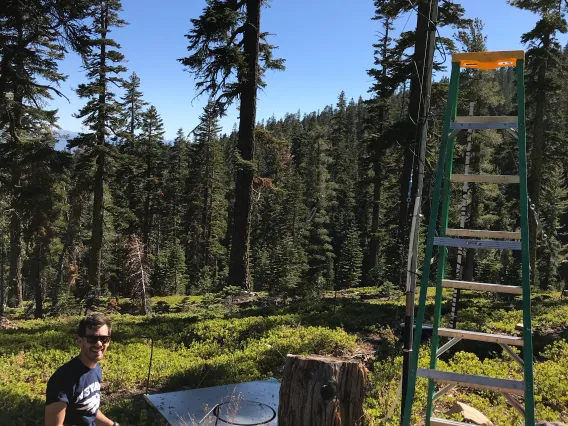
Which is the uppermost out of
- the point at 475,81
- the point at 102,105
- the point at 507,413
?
the point at 475,81

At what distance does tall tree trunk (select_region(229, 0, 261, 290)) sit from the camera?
11109 mm

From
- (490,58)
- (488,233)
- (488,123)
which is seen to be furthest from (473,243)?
(490,58)

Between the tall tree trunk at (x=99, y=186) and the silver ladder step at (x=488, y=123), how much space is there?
18195 millimetres

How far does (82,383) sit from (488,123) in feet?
11.2

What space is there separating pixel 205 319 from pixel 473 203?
59.2 ft

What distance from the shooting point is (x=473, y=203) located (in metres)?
22.9

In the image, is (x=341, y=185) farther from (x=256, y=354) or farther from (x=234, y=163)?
(x=256, y=354)

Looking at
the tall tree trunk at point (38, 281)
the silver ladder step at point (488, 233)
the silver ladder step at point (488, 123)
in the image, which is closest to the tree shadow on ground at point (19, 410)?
the silver ladder step at point (488, 233)

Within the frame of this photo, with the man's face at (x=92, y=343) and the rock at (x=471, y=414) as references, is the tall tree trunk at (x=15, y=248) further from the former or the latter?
the rock at (x=471, y=414)

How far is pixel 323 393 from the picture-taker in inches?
135

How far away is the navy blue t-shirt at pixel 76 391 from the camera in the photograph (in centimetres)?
287

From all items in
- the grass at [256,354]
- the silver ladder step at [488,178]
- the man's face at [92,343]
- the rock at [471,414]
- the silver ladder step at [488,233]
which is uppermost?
the silver ladder step at [488,178]

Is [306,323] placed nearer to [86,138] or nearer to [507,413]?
[507,413]

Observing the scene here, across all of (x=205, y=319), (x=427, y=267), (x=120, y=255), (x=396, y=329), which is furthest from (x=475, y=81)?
(x=120, y=255)
